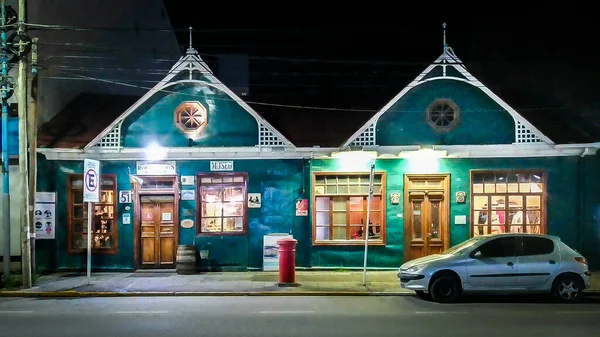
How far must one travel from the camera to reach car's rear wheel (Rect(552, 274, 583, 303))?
12.6m

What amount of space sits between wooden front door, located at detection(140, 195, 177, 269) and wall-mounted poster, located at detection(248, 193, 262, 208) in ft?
7.60

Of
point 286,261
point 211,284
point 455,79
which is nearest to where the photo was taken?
point 286,261

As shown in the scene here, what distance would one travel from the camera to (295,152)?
1722cm

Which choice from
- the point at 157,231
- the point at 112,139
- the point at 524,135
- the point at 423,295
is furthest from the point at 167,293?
the point at 524,135

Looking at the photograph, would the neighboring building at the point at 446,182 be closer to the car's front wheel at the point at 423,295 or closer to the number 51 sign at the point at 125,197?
the car's front wheel at the point at 423,295

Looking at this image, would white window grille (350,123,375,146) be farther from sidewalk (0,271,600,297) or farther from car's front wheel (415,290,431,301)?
car's front wheel (415,290,431,301)

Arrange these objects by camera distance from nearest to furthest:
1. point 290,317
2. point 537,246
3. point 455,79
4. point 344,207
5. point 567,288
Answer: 1. point 290,317
2. point 567,288
3. point 537,246
4. point 455,79
5. point 344,207

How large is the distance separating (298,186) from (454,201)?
4656mm

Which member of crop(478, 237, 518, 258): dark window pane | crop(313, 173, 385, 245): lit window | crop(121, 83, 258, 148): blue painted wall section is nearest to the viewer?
crop(478, 237, 518, 258): dark window pane

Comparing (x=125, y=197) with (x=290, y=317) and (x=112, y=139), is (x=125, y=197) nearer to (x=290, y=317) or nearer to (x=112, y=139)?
(x=112, y=139)

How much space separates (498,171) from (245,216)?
25.1 feet

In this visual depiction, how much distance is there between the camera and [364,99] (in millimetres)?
21891

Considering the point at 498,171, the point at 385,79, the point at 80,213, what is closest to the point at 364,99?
the point at 385,79

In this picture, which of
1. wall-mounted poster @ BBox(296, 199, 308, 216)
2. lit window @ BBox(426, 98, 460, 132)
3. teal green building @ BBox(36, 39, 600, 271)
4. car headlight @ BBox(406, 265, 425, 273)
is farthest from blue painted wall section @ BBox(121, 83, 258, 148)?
car headlight @ BBox(406, 265, 425, 273)
